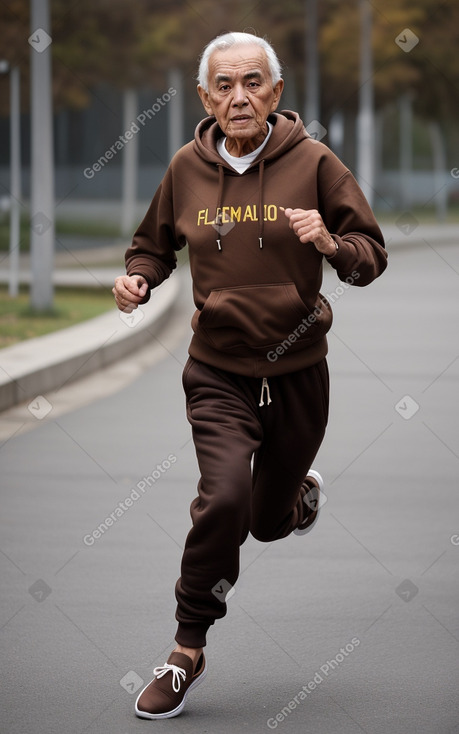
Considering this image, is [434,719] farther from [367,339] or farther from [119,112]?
[119,112]

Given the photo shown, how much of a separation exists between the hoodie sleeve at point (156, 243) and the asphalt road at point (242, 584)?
4.05 ft

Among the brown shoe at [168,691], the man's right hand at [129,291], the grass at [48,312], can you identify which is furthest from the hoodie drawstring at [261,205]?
the grass at [48,312]

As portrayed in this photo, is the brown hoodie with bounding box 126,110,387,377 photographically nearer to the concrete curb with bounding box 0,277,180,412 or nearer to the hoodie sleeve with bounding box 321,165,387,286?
the hoodie sleeve with bounding box 321,165,387,286

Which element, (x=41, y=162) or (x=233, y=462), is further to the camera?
(x=41, y=162)

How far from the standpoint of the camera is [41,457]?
800 cm

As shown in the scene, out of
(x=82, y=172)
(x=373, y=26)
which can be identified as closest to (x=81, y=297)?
(x=82, y=172)

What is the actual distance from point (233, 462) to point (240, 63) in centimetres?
116

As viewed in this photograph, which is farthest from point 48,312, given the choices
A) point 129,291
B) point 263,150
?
point 263,150

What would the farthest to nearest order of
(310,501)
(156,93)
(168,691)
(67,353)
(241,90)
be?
(156,93), (67,353), (310,501), (241,90), (168,691)

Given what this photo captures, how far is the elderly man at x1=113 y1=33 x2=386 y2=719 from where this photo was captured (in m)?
4.06

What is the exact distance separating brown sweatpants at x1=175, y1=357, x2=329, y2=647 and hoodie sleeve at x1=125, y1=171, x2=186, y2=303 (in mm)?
334

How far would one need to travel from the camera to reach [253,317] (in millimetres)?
4141

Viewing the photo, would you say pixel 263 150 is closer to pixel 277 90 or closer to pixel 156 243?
pixel 277 90

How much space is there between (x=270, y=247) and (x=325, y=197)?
0.24 meters
